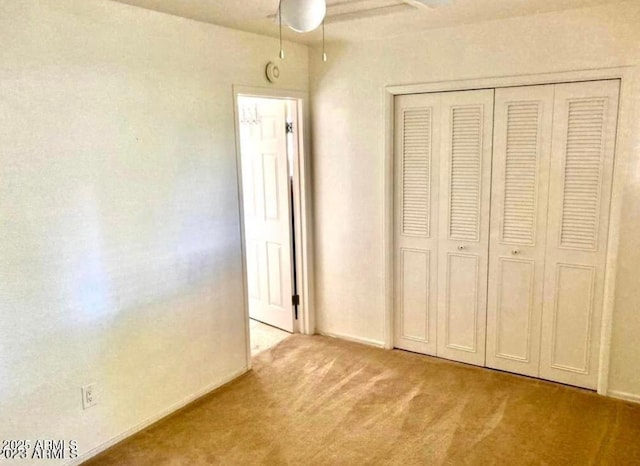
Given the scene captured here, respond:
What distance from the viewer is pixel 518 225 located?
10.5 feet

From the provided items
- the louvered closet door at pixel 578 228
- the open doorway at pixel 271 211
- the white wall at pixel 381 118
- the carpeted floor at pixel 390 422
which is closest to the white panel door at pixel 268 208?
the open doorway at pixel 271 211

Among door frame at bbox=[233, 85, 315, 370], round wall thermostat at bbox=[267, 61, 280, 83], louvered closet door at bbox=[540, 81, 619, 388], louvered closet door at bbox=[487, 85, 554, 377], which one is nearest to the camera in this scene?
louvered closet door at bbox=[540, 81, 619, 388]

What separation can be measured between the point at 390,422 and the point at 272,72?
7.75 feet

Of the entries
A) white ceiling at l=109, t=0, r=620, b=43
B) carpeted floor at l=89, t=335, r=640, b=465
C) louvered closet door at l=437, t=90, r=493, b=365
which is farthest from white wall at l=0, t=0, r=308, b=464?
louvered closet door at l=437, t=90, r=493, b=365

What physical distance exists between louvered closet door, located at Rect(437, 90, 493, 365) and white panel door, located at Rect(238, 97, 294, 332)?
1235 mm

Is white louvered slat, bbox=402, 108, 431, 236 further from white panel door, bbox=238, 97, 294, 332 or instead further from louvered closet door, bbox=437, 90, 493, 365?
white panel door, bbox=238, 97, 294, 332

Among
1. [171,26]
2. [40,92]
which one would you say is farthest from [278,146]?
[40,92]

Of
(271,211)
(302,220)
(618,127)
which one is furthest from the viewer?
(271,211)

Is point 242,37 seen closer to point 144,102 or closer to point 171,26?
point 171,26

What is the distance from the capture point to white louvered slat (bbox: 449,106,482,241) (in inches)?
129

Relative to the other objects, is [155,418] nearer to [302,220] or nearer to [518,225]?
[302,220]

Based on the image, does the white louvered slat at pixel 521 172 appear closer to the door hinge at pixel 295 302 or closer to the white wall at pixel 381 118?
the white wall at pixel 381 118

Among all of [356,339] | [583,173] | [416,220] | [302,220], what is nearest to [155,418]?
[356,339]

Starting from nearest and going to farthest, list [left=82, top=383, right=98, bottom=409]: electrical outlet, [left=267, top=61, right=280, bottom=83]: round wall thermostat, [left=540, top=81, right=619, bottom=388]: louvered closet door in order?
[left=82, top=383, right=98, bottom=409]: electrical outlet
[left=540, top=81, right=619, bottom=388]: louvered closet door
[left=267, top=61, right=280, bottom=83]: round wall thermostat
